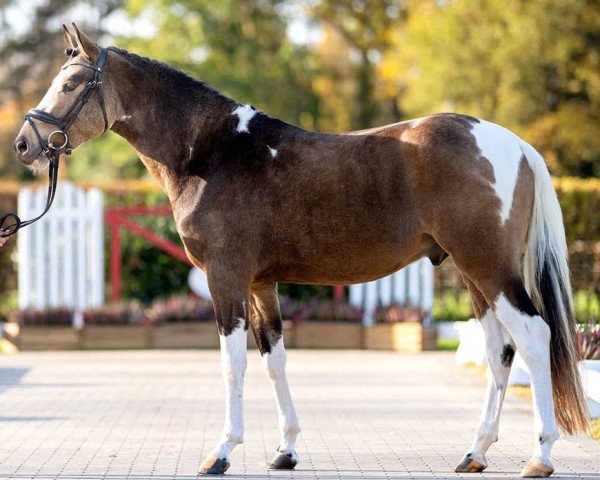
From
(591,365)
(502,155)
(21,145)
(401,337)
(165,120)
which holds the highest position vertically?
(165,120)

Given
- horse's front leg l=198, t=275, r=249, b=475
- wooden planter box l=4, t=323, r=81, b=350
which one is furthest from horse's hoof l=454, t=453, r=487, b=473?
wooden planter box l=4, t=323, r=81, b=350

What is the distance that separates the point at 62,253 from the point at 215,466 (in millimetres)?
11462

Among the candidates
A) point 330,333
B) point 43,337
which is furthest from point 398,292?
point 43,337

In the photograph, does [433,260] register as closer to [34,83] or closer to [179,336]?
[179,336]

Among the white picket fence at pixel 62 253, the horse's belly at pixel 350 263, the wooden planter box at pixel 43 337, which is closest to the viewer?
the horse's belly at pixel 350 263

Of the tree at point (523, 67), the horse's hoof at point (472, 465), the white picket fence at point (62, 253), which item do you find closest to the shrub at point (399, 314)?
the white picket fence at point (62, 253)

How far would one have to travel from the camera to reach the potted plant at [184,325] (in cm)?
1795

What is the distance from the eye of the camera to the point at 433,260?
24.9ft

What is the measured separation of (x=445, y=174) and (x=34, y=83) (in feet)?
149

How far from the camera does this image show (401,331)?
17.9m

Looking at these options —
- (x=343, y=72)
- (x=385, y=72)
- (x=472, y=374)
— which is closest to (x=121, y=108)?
(x=472, y=374)

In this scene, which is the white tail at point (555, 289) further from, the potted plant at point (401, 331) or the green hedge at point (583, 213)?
the green hedge at point (583, 213)

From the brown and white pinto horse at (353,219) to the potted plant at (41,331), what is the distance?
1040 cm

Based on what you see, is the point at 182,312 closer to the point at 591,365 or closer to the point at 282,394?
the point at 591,365
